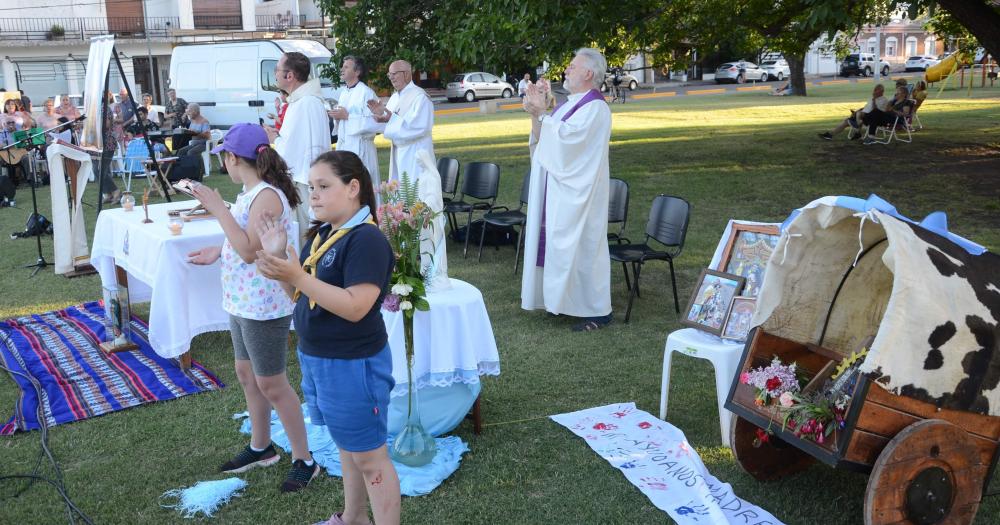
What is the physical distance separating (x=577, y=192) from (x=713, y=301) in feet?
6.80

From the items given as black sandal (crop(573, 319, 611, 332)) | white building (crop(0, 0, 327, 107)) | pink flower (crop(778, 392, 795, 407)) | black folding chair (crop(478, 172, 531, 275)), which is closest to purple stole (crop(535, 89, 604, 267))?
black sandal (crop(573, 319, 611, 332))

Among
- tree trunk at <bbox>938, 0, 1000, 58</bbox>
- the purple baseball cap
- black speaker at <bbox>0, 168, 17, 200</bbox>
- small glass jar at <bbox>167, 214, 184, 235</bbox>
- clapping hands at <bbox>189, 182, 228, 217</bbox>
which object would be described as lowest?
black speaker at <bbox>0, 168, 17, 200</bbox>

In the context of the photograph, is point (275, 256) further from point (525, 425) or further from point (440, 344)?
point (525, 425)

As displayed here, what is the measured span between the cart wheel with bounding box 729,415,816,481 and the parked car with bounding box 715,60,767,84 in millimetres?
45184

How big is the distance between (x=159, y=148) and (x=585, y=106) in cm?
1098

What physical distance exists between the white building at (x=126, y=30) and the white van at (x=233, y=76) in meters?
Answer: 19.8

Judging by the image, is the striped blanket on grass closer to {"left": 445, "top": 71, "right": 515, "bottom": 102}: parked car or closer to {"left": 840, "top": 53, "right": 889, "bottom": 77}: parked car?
{"left": 445, "top": 71, "right": 515, "bottom": 102}: parked car

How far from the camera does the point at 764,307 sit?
369cm

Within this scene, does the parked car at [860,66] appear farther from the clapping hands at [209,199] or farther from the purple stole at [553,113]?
the clapping hands at [209,199]

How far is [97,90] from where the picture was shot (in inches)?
288

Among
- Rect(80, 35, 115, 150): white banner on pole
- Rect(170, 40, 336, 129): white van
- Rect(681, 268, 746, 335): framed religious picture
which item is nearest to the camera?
Rect(681, 268, 746, 335): framed religious picture

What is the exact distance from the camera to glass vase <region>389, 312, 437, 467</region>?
4129 mm

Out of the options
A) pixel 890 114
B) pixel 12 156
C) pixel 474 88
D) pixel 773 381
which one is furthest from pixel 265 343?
pixel 474 88

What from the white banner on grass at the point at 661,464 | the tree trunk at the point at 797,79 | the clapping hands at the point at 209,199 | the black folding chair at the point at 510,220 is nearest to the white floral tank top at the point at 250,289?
the clapping hands at the point at 209,199
